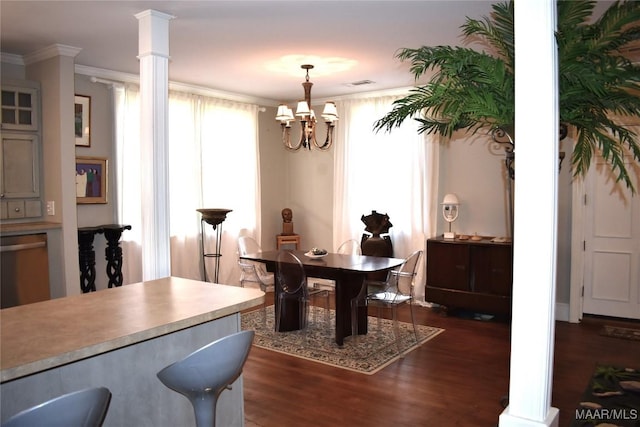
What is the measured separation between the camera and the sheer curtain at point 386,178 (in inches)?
241

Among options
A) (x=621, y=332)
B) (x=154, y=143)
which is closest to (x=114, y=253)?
(x=154, y=143)

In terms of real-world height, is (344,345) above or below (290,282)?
below

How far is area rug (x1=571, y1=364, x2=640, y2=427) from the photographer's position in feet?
10.0

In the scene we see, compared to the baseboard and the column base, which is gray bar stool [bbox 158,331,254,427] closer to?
the column base

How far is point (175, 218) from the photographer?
598cm

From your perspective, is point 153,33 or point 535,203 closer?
point 535,203

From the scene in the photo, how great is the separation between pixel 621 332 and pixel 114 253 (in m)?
5.13

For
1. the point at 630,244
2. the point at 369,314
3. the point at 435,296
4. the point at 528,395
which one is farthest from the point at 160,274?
the point at 630,244

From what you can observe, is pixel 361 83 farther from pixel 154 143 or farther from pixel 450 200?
pixel 154 143

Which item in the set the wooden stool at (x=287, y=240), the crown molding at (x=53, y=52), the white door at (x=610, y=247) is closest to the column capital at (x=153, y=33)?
the crown molding at (x=53, y=52)

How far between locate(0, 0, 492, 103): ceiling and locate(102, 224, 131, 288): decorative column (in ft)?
5.57

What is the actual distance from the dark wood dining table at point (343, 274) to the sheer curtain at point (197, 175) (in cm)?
152

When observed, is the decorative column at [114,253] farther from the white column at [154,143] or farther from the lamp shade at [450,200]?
the lamp shade at [450,200]

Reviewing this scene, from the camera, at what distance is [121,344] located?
1790 millimetres
